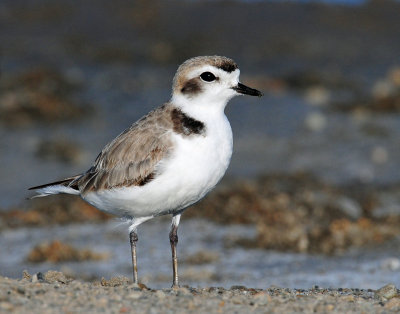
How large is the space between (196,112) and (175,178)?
60 cm

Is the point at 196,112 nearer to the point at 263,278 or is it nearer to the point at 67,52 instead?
the point at 263,278

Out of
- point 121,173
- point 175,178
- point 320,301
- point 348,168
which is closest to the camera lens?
point 320,301

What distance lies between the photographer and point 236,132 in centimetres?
1494

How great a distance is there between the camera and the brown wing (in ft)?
20.6

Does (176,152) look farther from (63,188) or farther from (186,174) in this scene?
(63,188)

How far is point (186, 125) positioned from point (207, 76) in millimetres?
517

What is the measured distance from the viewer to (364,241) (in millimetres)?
9469

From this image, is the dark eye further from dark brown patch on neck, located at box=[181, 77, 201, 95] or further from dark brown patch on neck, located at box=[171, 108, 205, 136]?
dark brown patch on neck, located at box=[171, 108, 205, 136]

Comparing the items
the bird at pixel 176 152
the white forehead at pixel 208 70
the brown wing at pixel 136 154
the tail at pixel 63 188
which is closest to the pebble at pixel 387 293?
the bird at pixel 176 152

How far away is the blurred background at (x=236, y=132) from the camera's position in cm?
916

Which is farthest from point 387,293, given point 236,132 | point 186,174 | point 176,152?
point 236,132

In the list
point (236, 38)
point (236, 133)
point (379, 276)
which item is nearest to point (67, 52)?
point (236, 38)

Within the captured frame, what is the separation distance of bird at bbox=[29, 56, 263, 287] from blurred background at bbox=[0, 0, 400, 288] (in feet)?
1.98

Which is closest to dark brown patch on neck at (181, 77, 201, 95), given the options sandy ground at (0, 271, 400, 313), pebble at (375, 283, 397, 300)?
sandy ground at (0, 271, 400, 313)
